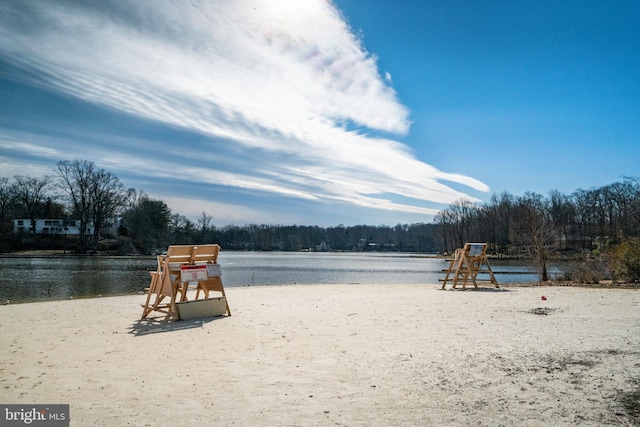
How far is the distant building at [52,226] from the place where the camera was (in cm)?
8125

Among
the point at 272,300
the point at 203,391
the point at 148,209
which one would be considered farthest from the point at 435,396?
the point at 148,209

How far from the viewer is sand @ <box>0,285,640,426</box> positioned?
382cm

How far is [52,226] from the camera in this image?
86.6 metres

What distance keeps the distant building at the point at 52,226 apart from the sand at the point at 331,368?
82723mm

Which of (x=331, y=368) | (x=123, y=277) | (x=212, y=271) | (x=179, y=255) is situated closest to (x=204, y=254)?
(x=212, y=271)

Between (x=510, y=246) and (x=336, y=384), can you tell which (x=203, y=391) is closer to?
(x=336, y=384)

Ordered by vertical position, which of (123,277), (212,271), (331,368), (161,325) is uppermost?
(212,271)

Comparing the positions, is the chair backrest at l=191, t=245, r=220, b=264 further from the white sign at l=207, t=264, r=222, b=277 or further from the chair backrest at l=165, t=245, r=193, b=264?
the white sign at l=207, t=264, r=222, b=277

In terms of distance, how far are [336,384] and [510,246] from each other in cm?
8335

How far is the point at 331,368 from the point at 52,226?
321ft

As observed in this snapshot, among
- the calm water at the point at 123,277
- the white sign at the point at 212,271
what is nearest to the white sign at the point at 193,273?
the white sign at the point at 212,271

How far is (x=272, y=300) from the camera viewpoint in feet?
40.1

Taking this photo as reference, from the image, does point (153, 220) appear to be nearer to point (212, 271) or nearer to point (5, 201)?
point (5, 201)

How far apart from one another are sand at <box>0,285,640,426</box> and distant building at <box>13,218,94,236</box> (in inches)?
3257
